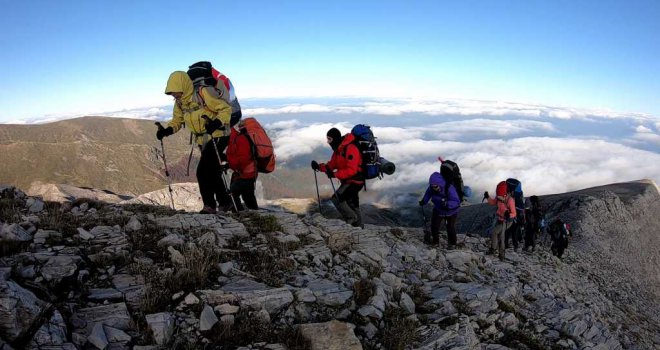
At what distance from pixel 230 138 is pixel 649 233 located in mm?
76479

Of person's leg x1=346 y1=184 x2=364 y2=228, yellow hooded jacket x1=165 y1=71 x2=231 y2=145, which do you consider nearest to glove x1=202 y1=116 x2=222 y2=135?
yellow hooded jacket x1=165 y1=71 x2=231 y2=145

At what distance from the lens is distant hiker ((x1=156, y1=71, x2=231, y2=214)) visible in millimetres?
10008

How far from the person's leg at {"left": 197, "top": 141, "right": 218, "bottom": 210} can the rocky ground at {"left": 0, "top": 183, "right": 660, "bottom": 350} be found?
52.1 inches

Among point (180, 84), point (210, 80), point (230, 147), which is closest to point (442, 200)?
point (230, 147)

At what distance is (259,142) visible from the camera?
1050 cm

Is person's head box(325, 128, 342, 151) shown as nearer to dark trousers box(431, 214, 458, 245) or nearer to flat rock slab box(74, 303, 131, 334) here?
dark trousers box(431, 214, 458, 245)

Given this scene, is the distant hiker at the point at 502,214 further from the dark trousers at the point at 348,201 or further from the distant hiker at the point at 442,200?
the dark trousers at the point at 348,201

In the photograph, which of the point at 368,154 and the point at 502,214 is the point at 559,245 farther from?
the point at 368,154

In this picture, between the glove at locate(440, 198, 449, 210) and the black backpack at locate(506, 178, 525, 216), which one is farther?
the black backpack at locate(506, 178, 525, 216)

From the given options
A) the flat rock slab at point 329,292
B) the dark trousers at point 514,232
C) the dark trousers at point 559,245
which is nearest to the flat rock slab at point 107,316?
the flat rock slab at point 329,292

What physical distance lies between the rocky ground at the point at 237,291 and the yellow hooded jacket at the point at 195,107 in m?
2.58

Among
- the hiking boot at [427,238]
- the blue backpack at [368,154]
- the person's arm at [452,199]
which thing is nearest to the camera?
the blue backpack at [368,154]

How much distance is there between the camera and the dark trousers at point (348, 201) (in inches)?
473

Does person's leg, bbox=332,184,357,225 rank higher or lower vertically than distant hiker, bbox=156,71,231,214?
lower
